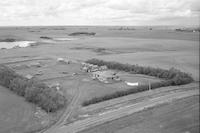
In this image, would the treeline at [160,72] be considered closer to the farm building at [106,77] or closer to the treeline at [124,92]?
the treeline at [124,92]

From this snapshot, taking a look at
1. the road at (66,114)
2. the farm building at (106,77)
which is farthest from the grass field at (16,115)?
the farm building at (106,77)

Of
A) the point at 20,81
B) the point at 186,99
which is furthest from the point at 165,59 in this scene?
the point at 20,81

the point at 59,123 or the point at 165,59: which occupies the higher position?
the point at 165,59

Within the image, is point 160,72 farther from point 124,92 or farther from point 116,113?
point 116,113

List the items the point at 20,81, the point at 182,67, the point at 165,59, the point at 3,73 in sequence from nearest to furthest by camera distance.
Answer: the point at 20,81 < the point at 3,73 < the point at 182,67 < the point at 165,59

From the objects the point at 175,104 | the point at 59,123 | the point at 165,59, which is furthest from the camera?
the point at 165,59

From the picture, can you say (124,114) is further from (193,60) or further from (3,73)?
(193,60)
